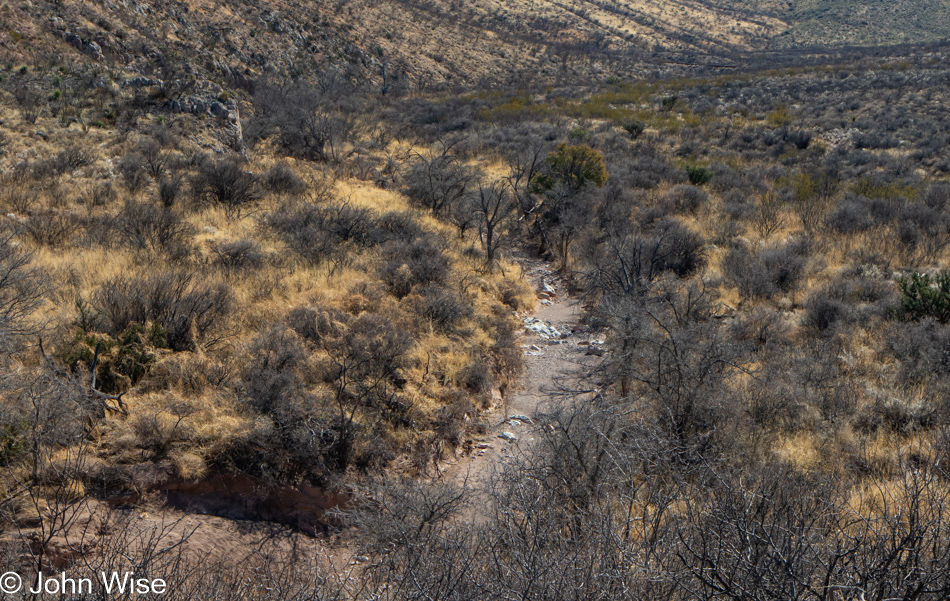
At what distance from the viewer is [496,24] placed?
2194 inches

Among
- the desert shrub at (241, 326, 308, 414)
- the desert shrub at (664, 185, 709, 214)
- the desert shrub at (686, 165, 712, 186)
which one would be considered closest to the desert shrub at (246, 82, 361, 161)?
the desert shrub at (664, 185, 709, 214)

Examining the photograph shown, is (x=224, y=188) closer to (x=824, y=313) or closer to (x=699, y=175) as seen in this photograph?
(x=824, y=313)

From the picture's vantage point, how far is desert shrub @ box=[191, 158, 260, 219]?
43.3 ft

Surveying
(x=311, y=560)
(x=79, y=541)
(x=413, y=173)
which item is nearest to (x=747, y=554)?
(x=311, y=560)

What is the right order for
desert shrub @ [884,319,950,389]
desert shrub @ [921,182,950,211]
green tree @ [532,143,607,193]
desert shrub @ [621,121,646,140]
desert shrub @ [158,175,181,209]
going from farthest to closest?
desert shrub @ [621,121,646,140], green tree @ [532,143,607,193], desert shrub @ [921,182,950,211], desert shrub @ [158,175,181,209], desert shrub @ [884,319,950,389]

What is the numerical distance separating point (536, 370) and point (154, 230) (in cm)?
745

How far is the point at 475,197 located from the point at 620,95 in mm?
22925

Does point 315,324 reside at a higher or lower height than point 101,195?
higher

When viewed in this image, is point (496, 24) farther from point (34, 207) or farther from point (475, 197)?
point (34, 207)

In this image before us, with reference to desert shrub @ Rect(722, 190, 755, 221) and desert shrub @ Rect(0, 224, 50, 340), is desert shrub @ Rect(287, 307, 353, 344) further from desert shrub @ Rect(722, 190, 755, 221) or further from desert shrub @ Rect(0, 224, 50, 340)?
desert shrub @ Rect(722, 190, 755, 221)

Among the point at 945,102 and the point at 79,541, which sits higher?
the point at 945,102

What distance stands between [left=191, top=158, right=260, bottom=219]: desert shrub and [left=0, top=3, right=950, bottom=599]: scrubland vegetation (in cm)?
10

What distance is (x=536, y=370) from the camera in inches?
369

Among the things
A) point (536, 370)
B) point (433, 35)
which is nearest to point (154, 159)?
point (536, 370)
